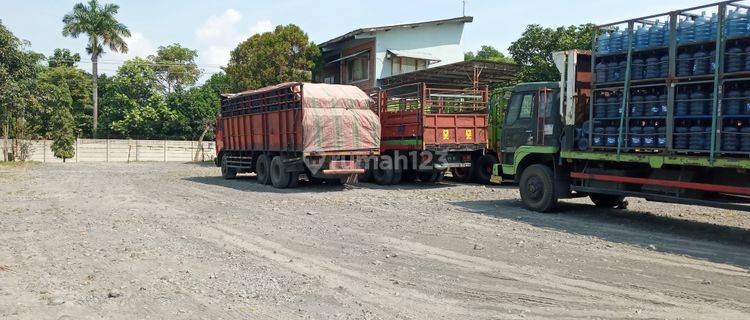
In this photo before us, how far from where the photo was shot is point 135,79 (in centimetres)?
4809

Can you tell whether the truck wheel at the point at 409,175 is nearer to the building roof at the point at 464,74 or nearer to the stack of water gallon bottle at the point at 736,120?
the building roof at the point at 464,74

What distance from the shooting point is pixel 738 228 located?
9.57m

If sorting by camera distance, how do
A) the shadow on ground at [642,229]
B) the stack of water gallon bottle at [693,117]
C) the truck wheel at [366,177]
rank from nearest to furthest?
the shadow on ground at [642,229]
the stack of water gallon bottle at [693,117]
the truck wheel at [366,177]

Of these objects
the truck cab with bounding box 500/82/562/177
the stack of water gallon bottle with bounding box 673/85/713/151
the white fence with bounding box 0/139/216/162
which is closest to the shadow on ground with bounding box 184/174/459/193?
the truck cab with bounding box 500/82/562/177

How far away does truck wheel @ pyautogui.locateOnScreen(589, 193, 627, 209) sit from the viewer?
1187 cm

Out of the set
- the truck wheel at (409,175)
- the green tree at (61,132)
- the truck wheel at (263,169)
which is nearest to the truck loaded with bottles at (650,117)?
the truck wheel at (409,175)

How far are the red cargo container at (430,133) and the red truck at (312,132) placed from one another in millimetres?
1171

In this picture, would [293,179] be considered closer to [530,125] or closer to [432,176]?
[432,176]

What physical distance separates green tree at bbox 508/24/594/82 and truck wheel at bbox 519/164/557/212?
13571 millimetres

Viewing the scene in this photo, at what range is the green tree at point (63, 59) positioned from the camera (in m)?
53.3

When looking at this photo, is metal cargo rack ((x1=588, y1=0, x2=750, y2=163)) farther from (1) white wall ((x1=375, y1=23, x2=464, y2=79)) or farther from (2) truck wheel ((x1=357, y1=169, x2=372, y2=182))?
(1) white wall ((x1=375, y1=23, x2=464, y2=79))

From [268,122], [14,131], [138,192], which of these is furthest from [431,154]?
[14,131]

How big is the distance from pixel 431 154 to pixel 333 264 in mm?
10513

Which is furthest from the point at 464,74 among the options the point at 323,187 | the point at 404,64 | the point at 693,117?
the point at 693,117
